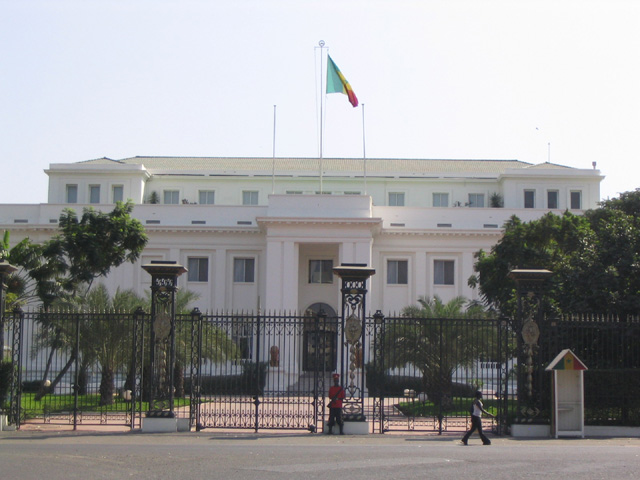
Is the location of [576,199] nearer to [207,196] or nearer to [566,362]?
[207,196]

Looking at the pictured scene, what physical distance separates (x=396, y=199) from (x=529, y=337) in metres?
35.1

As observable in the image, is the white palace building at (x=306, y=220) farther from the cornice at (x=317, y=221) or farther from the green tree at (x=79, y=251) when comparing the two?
the green tree at (x=79, y=251)

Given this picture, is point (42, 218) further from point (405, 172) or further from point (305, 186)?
point (405, 172)

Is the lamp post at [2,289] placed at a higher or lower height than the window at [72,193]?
lower

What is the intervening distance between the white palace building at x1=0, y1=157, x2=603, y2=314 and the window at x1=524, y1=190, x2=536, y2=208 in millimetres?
60

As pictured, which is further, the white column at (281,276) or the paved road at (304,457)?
the white column at (281,276)

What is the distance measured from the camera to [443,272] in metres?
44.6

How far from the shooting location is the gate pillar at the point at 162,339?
58.9 feet

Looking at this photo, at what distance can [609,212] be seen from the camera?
87.7 feet

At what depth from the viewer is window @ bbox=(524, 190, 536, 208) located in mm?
50641

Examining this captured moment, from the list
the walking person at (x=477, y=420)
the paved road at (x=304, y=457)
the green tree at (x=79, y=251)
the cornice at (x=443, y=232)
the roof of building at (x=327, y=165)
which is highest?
the roof of building at (x=327, y=165)

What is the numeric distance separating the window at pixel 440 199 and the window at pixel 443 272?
833 cm

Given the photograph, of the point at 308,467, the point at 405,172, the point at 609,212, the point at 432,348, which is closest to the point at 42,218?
the point at 405,172

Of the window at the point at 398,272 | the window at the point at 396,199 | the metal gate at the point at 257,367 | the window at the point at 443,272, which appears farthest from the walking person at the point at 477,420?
the window at the point at 396,199
